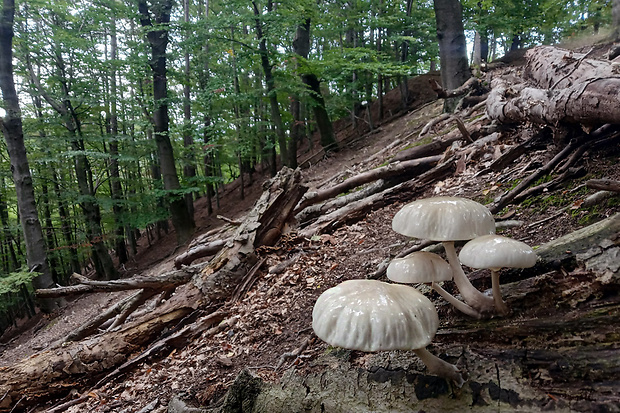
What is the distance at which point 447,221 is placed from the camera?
1557 millimetres

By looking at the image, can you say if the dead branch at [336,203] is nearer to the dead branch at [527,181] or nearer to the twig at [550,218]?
the dead branch at [527,181]

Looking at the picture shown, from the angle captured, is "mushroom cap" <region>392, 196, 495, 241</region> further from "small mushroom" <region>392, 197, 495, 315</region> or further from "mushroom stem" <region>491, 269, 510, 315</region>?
"mushroom stem" <region>491, 269, 510, 315</region>

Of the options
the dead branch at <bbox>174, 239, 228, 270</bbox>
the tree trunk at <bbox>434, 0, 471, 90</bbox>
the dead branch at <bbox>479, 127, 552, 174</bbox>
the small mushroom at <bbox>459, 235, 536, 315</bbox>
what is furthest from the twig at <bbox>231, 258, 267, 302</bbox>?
the tree trunk at <bbox>434, 0, 471, 90</bbox>

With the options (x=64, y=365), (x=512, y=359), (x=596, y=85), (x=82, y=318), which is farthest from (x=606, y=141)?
(x=82, y=318)

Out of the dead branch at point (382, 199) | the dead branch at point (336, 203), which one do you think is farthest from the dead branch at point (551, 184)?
the dead branch at point (336, 203)

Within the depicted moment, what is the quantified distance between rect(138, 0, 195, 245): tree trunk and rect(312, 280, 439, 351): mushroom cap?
10.2m

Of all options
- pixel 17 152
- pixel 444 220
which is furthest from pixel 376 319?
pixel 17 152

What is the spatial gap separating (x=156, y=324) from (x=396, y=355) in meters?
2.62

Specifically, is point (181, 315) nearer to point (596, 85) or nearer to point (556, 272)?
point (556, 272)

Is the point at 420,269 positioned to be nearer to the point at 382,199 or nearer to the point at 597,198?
the point at 597,198

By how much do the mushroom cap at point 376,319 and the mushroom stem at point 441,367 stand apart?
21 cm

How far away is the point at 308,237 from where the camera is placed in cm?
445

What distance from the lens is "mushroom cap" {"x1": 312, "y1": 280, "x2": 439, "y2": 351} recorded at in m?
1.20

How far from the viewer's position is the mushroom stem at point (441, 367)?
1.42 m
